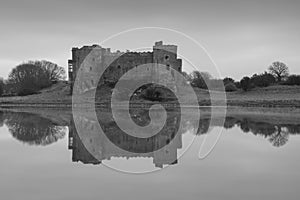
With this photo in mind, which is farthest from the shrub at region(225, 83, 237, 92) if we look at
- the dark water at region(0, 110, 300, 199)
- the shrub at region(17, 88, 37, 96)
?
the dark water at region(0, 110, 300, 199)

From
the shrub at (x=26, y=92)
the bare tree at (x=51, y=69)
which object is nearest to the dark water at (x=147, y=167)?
the shrub at (x=26, y=92)

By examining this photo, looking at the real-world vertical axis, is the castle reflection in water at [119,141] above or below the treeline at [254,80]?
below

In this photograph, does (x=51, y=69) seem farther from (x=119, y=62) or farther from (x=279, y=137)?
(x=279, y=137)

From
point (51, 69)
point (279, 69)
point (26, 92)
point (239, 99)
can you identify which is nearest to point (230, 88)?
point (239, 99)

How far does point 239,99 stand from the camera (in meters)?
46.7

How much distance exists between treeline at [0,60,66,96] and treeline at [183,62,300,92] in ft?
76.5

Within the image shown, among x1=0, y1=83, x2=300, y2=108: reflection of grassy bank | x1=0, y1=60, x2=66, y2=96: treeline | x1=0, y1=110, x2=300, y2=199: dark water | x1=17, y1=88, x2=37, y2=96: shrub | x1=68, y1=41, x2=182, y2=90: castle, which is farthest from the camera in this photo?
x1=0, y1=60, x2=66, y2=96: treeline

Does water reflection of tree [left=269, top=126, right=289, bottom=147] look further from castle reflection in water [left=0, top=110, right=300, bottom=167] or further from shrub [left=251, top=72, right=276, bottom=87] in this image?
shrub [left=251, top=72, right=276, bottom=87]

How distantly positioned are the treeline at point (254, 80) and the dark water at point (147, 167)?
143ft

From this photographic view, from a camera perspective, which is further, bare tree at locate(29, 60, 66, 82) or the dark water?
bare tree at locate(29, 60, 66, 82)

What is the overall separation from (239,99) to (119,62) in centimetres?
1769

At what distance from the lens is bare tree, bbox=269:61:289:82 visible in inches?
2709

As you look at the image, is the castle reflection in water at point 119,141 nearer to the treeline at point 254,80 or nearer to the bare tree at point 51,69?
the treeline at point 254,80

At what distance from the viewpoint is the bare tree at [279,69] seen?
68.8 meters
